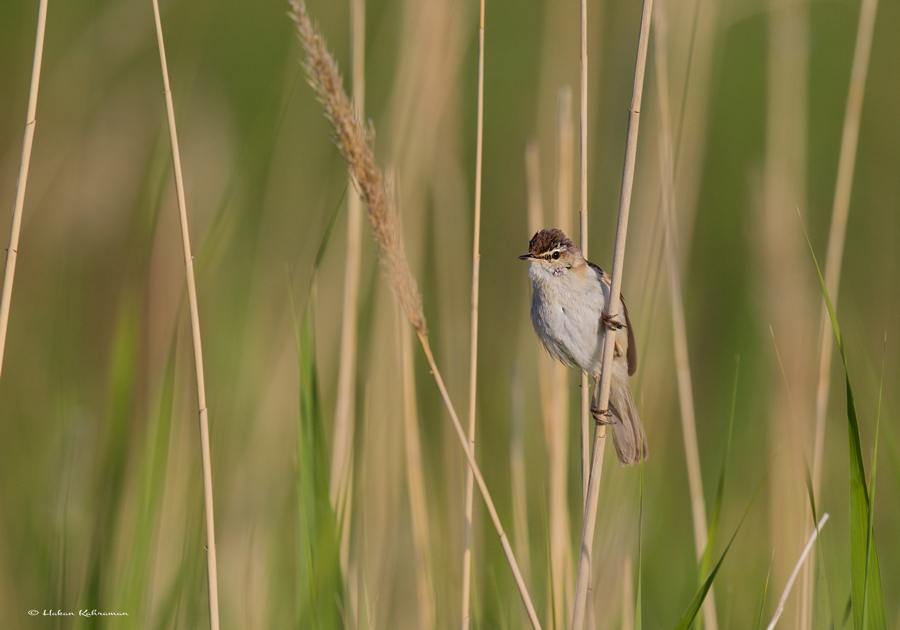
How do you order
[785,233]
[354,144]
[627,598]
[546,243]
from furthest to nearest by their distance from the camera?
[785,233] < [546,243] < [627,598] < [354,144]

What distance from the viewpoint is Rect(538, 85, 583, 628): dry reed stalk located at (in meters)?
2.34

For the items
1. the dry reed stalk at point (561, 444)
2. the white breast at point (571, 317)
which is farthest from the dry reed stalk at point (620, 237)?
the white breast at point (571, 317)

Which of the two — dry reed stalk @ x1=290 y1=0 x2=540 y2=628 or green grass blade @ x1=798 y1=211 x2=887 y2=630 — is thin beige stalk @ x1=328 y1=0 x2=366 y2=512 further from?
green grass blade @ x1=798 y1=211 x2=887 y2=630

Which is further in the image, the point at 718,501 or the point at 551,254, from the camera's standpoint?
the point at 551,254

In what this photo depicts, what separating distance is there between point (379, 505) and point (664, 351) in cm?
152

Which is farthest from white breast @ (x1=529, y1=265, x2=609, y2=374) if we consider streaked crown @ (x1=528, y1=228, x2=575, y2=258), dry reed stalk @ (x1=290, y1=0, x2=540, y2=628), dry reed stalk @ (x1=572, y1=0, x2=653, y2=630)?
dry reed stalk @ (x1=290, y1=0, x2=540, y2=628)

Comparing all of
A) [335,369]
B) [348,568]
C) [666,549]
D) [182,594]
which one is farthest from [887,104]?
[182,594]

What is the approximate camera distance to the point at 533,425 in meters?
4.02

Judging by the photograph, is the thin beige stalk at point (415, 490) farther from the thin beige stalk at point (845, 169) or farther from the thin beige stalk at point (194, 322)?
the thin beige stalk at point (845, 169)

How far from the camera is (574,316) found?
2.57m

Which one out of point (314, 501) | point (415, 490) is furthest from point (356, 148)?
point (415, 490)

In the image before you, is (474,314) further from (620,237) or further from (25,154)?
(25,154)

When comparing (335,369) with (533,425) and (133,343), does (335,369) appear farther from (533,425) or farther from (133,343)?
(133,343)

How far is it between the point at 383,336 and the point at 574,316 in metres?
0.84
